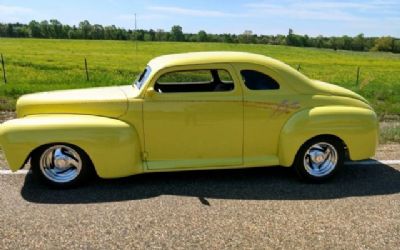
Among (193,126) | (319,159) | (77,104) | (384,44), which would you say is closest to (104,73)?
(77,104)

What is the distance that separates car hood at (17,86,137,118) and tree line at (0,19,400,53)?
108789 millimetres

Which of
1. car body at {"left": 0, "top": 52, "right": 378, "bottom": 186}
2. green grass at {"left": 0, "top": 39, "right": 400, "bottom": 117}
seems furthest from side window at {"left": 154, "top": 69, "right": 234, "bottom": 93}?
green grass at {"left": 0, "top": 39, "right": 400, "bottom": 117}

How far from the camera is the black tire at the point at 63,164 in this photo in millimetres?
4730

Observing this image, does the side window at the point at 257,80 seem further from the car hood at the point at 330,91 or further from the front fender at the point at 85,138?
the front fender at the point at 85,138

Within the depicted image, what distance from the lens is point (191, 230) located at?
12.7 feet

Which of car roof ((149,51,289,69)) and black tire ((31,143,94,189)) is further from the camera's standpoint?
car roof ((149,51,289,69))

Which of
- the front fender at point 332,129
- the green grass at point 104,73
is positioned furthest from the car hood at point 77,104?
the green grass at point 104,73

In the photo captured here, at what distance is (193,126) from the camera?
16.0 ft

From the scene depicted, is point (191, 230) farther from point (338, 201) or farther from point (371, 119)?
point (371, 119)

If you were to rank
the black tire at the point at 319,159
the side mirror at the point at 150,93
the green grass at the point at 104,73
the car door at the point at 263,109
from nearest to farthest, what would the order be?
the side mirror at the point at 150,93 < the car door at the point at 263,109 < the black tire at the point at 319,159 < the green grass at the point at 104,73

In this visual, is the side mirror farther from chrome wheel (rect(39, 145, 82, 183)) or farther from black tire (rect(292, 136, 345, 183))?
black tire (rect(292, 136, 345, 183))

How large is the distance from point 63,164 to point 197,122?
1616 millimetres

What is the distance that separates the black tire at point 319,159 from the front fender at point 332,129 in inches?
3.7

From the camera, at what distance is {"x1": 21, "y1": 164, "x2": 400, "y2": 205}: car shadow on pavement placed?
15.3ft
